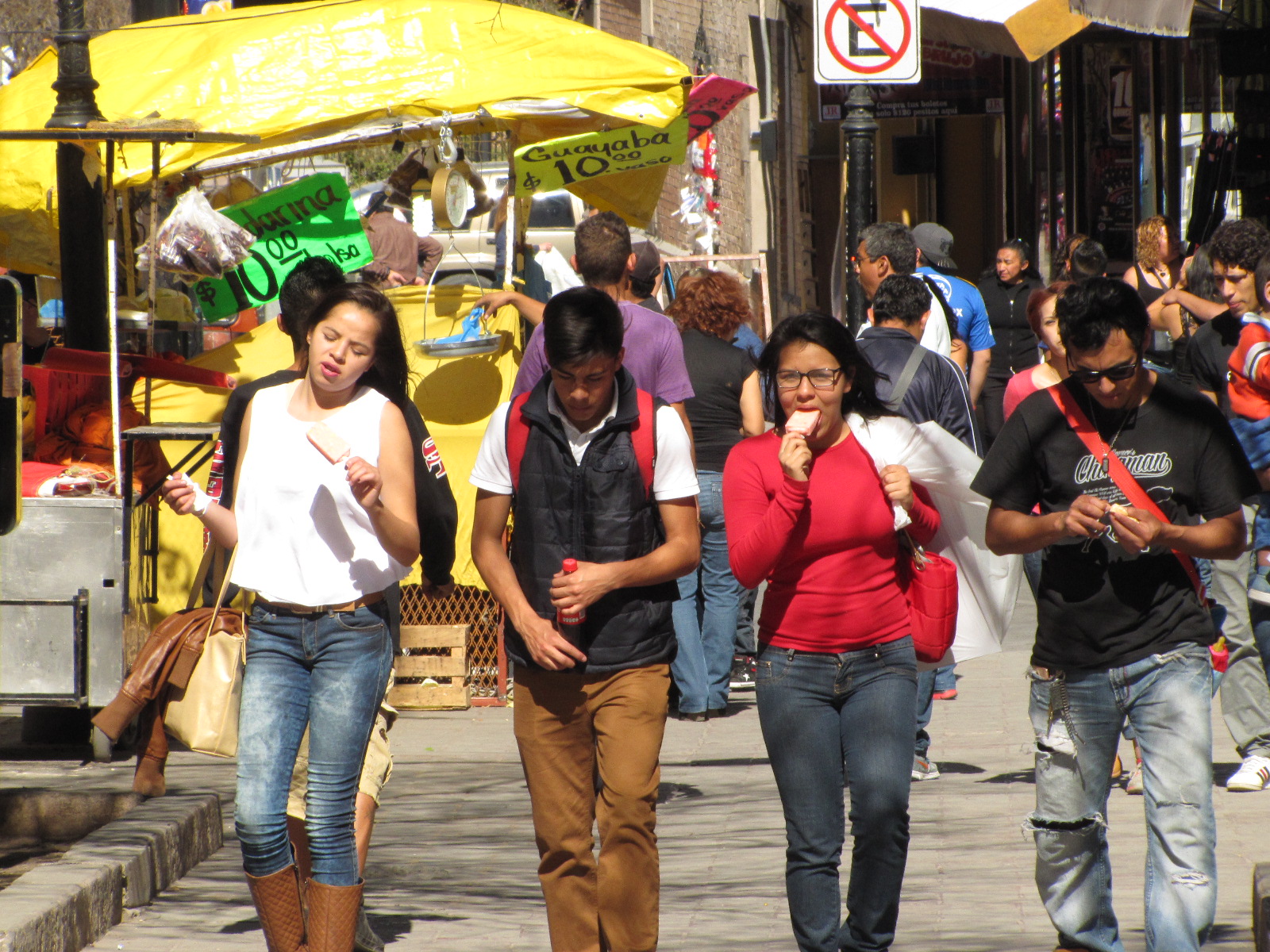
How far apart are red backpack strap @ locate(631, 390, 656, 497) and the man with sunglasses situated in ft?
2.95

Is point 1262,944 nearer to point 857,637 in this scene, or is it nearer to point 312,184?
point 857,637

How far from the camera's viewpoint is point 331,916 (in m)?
4.63

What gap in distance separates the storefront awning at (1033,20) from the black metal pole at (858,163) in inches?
97.2

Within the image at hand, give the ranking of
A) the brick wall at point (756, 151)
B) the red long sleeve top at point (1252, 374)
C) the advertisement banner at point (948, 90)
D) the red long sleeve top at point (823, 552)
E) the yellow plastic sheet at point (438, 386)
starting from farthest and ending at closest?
the brick wall at point (756, 151), the advertisement banner at point (948, 90), the yellow plastic sheet at point (438, 386), the red long sleeve top at point (1252, 374), the red long sleeve top at point (823, 552)

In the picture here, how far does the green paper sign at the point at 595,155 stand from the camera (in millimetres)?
9414

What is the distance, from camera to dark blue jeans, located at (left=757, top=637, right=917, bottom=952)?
449 centimetres

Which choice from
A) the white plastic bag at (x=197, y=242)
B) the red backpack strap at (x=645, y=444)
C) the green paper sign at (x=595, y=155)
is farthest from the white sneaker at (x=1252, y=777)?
the white plastic bag at (x=197, y=242)

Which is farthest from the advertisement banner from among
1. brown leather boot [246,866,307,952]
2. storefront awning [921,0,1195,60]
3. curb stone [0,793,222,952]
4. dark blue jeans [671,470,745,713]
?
brown leather boot [246,866,307,952]

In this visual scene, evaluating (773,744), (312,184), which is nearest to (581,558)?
(773,744)

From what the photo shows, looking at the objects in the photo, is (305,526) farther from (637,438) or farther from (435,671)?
(435,671)

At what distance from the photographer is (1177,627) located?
15.0 ft

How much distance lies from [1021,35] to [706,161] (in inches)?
304

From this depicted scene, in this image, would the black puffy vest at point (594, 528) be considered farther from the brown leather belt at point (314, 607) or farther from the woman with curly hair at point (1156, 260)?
the woman with curly hair at point (1156, 260)

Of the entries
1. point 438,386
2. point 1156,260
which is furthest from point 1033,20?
point 438,386
